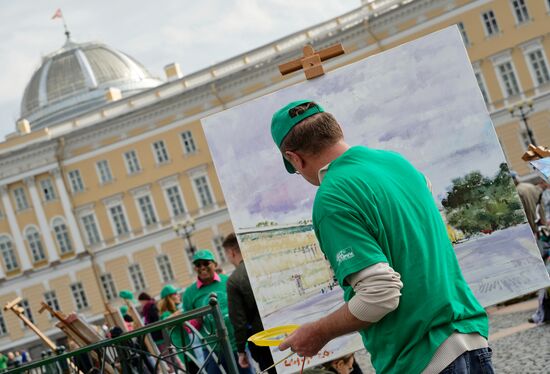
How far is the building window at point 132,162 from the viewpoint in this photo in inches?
1865

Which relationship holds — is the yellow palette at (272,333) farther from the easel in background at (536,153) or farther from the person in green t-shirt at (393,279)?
the easel in background at (536,153)

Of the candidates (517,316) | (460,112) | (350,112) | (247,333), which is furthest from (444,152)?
(517,316)

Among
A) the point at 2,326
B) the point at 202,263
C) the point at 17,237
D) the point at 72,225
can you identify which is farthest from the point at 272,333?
the point at 2,326

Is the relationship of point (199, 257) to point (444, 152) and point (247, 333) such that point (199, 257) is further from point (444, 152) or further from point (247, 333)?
point (444, 152)

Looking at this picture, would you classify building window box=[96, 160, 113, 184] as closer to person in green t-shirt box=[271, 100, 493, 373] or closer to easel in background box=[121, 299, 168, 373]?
easel in background box=[121, 299, 168, 373]

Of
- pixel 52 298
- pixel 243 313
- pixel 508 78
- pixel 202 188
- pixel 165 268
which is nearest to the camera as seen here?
pixel 243 313

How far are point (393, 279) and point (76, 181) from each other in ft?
153

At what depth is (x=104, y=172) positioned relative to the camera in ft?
157

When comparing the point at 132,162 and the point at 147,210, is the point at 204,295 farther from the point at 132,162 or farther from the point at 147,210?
the point at 147,210

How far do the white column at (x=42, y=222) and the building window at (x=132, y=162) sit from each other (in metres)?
4.84

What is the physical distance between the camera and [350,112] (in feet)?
16.2

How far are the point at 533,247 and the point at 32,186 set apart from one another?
45.3 m

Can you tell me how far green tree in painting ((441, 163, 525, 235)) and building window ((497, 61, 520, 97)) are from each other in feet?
128

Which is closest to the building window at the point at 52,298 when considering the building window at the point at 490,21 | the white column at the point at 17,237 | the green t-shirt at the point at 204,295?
the white column at the point at 17,237
